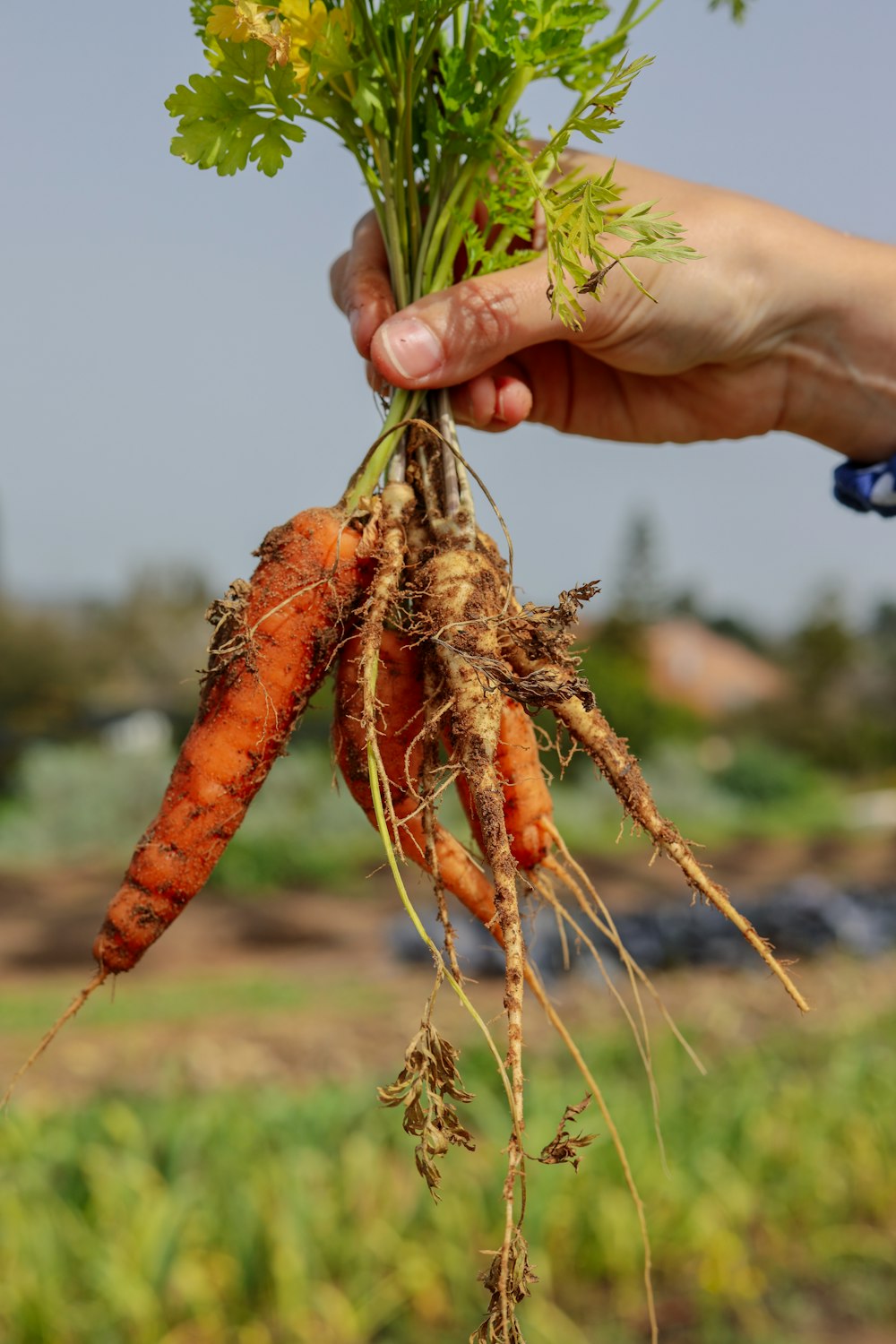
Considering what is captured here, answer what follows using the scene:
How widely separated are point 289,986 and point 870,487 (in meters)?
6.21

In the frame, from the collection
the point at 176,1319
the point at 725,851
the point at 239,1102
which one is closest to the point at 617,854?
the point at 725,851

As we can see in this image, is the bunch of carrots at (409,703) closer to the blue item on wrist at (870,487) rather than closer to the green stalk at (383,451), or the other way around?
the green stalk at (383,451)

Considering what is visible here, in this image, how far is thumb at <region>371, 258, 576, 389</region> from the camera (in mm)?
1738

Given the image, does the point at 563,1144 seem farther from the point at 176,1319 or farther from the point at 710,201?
the point at 176,1319

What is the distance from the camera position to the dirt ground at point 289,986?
609 centimetres

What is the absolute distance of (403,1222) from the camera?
13.4 feet

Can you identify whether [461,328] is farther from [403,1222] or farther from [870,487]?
[403,1222]

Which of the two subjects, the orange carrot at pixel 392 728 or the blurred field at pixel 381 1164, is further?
the blurred field at pixel 381 1164

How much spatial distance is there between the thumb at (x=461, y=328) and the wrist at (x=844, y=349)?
68 cm

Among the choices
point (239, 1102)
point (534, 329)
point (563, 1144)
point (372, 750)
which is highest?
point (534, 329)

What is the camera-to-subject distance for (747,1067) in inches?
218

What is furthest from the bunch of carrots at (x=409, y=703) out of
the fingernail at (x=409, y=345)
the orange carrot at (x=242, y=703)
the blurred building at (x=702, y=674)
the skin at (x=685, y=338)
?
the blurred building at (x=702, y=674)

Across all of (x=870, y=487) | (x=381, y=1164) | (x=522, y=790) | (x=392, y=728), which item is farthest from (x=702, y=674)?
(x=392, y=728)

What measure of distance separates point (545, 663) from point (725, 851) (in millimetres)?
10696
